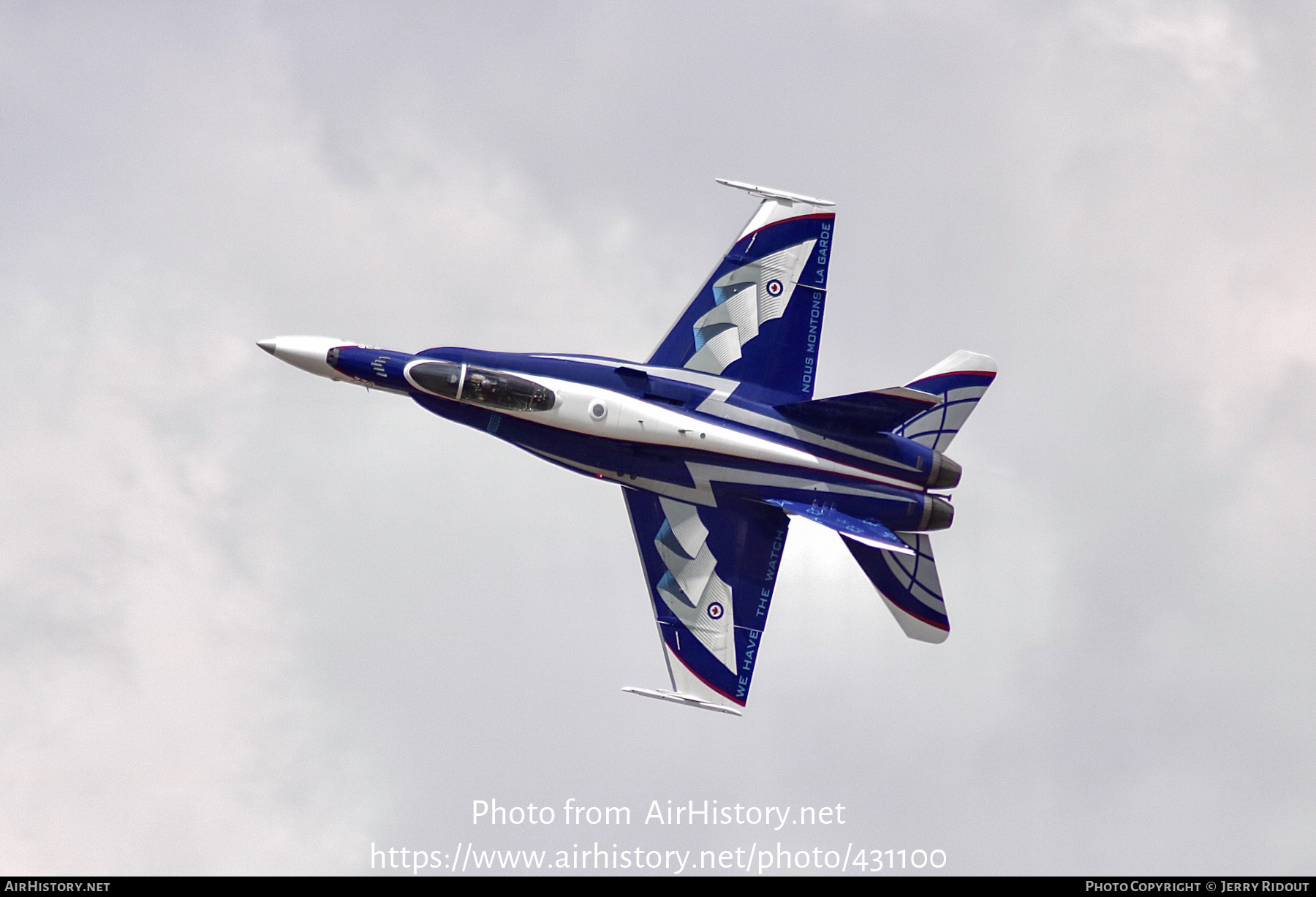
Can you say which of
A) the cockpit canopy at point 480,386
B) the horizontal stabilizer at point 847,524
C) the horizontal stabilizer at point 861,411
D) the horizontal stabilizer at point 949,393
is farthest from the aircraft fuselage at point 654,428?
the horizontal stabilizer at point 949,393

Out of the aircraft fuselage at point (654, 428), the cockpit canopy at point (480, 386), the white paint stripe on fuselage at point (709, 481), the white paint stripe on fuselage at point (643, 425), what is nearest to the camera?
the cockpit canopy at point (480, 386)

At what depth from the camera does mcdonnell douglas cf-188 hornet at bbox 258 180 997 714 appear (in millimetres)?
28609

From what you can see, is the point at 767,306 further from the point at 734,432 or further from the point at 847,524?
the point at 847,524

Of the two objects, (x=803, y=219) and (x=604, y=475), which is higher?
(x=803, y=219)

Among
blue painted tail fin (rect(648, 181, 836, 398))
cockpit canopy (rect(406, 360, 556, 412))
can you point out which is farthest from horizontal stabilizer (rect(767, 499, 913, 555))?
cockpit canopy (rect(406, 360, 556, 412))

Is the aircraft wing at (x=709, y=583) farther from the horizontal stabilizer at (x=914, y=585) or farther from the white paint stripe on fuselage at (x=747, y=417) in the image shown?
the horizontal stabilizer at (x=914, y=585)

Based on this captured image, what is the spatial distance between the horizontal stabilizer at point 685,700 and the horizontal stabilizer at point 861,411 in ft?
22.0

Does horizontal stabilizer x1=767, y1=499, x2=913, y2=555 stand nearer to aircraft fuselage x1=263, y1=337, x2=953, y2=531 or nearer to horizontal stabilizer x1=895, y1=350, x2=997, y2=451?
aircraft fuselage x1=263, y1=337, x2=953, y2=531

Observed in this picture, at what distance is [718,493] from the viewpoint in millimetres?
29594

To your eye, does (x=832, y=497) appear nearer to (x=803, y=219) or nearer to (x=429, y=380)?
(x=803, y=219)

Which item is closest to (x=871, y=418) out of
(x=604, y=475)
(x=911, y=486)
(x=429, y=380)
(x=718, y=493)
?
(x=911, y=486)

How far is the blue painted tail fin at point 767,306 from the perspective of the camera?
30.0 meters

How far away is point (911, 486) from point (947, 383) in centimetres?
260

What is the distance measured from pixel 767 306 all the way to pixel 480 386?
7010 mm
